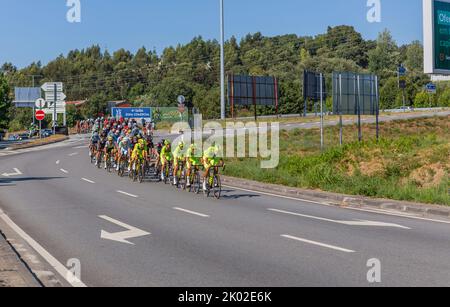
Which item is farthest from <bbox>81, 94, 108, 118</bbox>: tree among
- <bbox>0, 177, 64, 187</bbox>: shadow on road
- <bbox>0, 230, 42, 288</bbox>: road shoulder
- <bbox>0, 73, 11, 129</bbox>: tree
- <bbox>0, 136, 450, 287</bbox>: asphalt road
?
<bbox>0, 230, 42, 288</bbox>: road shoulder

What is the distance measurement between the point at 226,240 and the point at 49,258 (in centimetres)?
306

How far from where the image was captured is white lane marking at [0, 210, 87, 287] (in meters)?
7.34

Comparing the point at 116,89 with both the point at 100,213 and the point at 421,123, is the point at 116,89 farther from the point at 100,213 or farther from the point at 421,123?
the point at 100,213

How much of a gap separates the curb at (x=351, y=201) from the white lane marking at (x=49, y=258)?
8.07 metres

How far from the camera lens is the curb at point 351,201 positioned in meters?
13.5

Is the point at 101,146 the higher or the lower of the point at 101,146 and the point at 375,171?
the higher

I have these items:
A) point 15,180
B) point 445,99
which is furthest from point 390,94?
point 15,180

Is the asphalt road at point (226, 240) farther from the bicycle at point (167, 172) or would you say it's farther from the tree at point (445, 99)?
the tree at point (445, 99)

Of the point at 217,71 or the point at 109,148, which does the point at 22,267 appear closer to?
the point at 109,148

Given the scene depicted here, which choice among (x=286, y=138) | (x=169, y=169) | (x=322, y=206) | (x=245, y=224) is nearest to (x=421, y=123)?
(x=286, y=138)

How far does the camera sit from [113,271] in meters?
7.93

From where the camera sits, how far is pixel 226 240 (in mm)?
10266

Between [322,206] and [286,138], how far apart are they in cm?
2308

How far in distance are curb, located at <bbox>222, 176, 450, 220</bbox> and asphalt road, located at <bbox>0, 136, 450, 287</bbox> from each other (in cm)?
87
